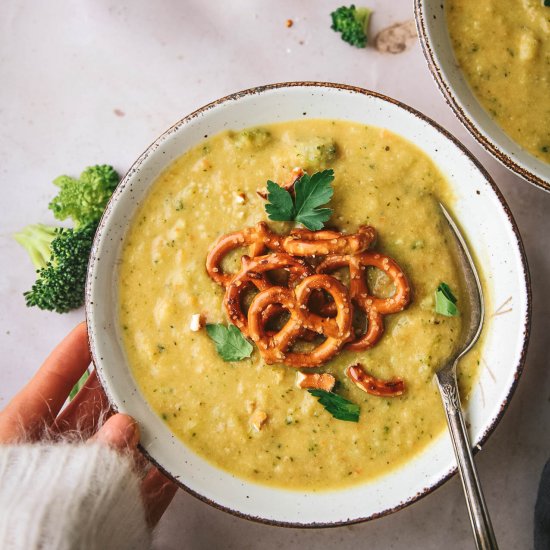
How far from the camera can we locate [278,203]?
2.81m

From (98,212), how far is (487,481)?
90.4 inches

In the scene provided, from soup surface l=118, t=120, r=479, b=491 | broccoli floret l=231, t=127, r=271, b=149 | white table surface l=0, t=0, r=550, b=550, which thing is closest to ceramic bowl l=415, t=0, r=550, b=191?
soup surface l=118, t=120, r=479, b=491

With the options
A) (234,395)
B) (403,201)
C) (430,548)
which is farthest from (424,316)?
(430,548)

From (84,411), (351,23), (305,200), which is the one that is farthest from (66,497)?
(351,23)

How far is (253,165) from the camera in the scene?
293cm

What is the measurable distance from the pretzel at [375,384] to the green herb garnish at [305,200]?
24.9 inches

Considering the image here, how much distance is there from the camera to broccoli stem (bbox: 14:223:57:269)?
3.33m

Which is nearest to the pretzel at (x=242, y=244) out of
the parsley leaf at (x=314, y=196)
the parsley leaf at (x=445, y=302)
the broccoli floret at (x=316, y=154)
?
the parsley leaf at (x=314, y=196)

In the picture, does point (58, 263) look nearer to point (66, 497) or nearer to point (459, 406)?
point (66, 497)

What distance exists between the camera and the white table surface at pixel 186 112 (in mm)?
3291

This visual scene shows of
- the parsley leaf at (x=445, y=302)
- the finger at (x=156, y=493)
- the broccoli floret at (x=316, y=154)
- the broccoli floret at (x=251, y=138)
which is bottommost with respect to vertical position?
the finger at (x=156, y=493)

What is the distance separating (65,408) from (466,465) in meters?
1.88

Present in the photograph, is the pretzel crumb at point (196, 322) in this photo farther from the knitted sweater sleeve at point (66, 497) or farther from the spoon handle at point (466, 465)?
the spoon handle at point (466, 465)

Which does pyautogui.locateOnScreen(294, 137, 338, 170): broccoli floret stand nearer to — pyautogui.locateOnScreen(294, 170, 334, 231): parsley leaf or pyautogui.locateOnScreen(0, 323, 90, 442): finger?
pyautogui.locateOnScreen(294, 170, 334, 231): parsley leaf
